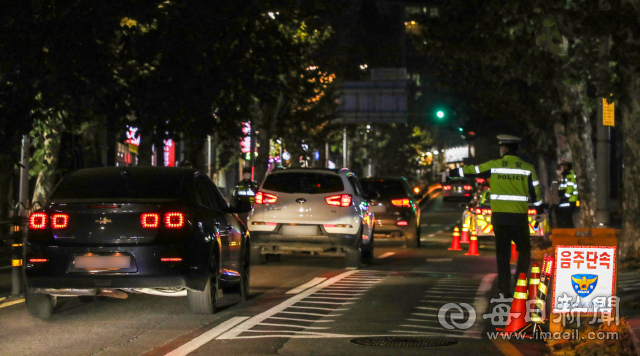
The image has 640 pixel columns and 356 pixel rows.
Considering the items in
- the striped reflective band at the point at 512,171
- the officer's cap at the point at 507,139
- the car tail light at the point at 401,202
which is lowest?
the car tail light at the point at 401,202

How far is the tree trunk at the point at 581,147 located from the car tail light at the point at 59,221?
15.0 meters

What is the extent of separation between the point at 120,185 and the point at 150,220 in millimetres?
753

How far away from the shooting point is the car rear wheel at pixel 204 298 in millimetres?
10211

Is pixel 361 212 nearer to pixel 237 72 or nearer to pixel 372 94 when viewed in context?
pixel 237 72

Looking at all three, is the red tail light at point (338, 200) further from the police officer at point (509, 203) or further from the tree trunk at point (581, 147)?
the tree trunk at point (581, 147)

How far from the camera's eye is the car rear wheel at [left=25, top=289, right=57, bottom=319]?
10.0m

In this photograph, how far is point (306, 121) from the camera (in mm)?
44656

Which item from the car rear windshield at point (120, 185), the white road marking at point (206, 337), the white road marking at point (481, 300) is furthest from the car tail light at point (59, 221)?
the white road marking at point (481, 300)

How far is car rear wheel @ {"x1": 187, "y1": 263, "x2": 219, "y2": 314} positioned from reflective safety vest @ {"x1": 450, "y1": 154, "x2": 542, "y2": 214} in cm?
321

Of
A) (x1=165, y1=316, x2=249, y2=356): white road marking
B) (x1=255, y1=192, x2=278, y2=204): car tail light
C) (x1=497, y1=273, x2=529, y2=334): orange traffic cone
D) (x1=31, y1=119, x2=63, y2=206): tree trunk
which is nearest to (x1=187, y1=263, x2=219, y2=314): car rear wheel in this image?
(x1=165, y1=316, x2=249, y2=356): white road marking

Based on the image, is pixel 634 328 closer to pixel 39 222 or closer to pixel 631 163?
pixel 39 222

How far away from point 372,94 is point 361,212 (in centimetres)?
3819

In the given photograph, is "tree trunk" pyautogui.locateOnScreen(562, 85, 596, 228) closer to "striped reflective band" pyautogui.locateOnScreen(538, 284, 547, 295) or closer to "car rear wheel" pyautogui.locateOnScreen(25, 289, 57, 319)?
"striped reflective band" pyautogui.locateOnScreen(538, 284, 547, 295)

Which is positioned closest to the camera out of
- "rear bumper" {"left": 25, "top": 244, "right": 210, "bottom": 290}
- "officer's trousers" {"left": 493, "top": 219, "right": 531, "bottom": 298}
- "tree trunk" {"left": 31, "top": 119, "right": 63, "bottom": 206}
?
"rear bumper" {"left": 25, "top": 244, "right": 210, "bottom": 290}
